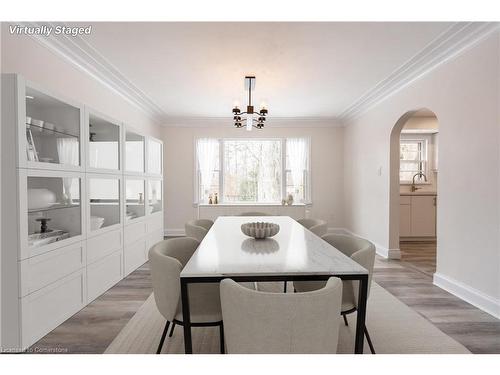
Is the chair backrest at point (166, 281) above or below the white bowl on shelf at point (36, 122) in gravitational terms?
below

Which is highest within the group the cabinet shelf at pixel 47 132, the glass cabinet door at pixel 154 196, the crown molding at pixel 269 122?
the crown molding at pixel 269 122

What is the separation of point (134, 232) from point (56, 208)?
150cm

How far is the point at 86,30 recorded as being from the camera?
276cm

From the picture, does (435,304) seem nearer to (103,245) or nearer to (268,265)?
(268,265)

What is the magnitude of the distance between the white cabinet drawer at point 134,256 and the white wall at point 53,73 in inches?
73.8

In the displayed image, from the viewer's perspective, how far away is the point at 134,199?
3967mm

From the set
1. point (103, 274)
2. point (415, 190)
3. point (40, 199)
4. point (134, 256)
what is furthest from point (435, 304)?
point (415, 190)

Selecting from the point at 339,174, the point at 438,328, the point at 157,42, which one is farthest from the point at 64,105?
the point at 339,174

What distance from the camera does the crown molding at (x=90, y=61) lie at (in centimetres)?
282

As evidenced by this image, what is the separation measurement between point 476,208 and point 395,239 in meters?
1.86

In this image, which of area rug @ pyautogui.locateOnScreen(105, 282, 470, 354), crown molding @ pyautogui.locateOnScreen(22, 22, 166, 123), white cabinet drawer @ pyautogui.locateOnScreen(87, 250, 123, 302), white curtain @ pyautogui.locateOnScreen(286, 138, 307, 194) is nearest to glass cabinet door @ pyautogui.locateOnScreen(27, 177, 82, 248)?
white cabinet drawer @ pyautogui.locateOnScreen(87, 250, 123, 302)

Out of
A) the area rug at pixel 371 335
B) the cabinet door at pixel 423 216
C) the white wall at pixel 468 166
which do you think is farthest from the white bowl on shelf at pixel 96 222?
the cabinet door at pixel 423 216

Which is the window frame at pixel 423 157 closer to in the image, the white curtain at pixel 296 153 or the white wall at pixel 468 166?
the white curtain at pixel 296 153

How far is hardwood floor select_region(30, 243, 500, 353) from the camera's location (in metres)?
2.15
